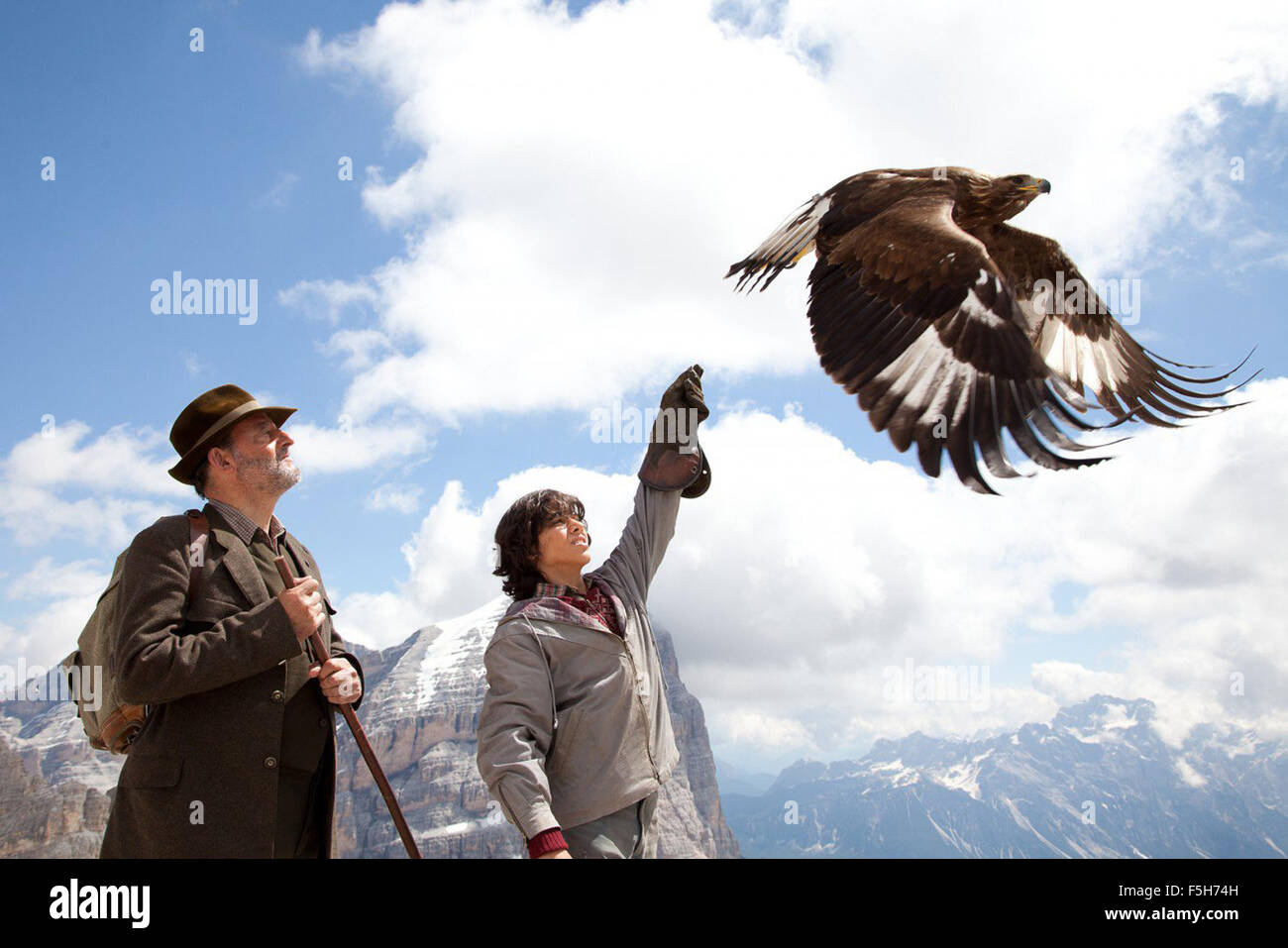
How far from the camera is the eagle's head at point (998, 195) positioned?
16.5 feet

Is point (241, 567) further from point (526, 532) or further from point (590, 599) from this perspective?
point (590, 599)

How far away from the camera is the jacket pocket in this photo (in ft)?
8.18

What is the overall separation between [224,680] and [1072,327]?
5.05 meters

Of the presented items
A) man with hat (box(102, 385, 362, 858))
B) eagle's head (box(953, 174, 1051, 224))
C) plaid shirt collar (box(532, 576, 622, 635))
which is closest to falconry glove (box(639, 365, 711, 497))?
plaid shirt collar (box(532, 576, 622, 635))

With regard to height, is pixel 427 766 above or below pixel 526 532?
below

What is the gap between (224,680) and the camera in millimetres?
2467

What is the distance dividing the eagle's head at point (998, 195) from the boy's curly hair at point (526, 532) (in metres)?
3.32

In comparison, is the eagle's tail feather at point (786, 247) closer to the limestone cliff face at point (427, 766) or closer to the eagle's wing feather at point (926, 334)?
the eagle's wing feather at point (926, 334)

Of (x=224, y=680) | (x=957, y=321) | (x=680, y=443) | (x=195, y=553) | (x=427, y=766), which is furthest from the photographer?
(x=427, y=766)

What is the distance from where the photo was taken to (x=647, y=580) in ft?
10.3

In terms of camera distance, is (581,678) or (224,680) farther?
(581,678)

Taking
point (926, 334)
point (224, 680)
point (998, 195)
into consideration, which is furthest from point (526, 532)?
point (998, 195)

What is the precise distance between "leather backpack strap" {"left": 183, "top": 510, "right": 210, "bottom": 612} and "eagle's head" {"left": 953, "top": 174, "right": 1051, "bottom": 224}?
165 inches
